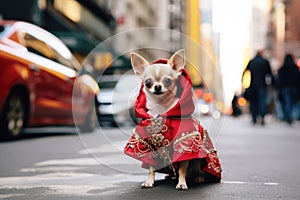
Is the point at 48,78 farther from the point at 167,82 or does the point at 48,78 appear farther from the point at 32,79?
the point at 167,82

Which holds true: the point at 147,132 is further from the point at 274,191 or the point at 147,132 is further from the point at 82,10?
the point at 82,10

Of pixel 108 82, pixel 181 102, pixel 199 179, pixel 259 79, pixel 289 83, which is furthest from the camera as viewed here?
pixel 289 83

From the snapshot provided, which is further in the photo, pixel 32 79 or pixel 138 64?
pixel 32 79

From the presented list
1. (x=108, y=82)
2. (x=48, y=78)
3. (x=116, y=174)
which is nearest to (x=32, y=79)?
(x=48, y=78)

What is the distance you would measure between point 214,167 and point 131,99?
0.86 meters

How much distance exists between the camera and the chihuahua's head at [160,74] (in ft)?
15.2

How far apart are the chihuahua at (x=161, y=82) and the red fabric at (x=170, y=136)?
0.06 meters

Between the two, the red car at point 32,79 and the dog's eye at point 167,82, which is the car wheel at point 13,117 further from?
the dog's eye at point 167,82

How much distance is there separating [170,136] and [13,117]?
18.0 feet

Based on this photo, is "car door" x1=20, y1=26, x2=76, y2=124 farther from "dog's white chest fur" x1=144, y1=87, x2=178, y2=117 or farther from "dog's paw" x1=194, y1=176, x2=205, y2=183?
"dog's white chest fur" x1=144, y1=87, x2=178, y2=117

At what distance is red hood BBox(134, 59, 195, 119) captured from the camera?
15.5ft

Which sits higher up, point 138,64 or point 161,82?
point 138,64

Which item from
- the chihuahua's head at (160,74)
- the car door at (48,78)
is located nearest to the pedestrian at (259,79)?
the car door at (48,78)

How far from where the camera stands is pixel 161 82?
15.2 feet
